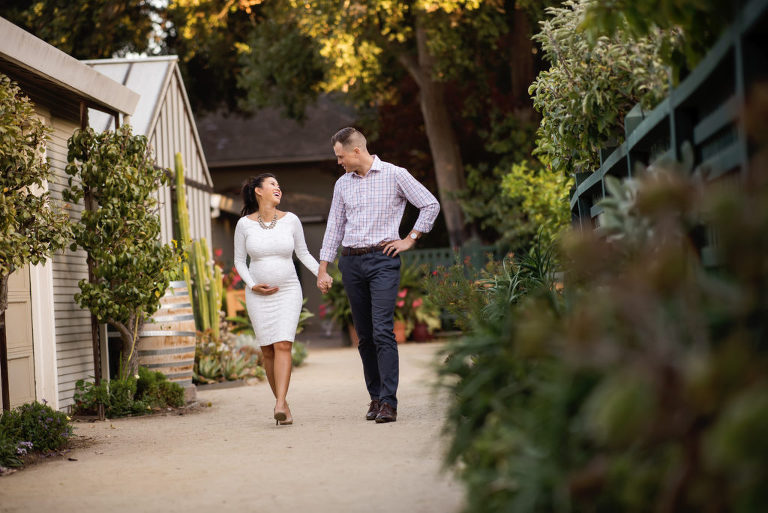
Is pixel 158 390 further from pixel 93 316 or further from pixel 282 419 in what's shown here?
pixel 282 419

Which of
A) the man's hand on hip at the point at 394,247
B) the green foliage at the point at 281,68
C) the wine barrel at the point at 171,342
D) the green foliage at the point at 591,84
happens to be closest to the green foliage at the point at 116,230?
the wine barrel at the point at 171,342

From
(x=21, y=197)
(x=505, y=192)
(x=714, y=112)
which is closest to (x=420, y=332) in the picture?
(x=505, y=192)

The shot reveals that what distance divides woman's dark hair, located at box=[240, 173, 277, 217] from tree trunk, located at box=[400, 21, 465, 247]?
36.0ft

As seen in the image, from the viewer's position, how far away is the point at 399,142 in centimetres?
2086

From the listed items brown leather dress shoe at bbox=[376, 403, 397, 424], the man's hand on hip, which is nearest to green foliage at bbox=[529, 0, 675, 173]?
the man's hand on hip

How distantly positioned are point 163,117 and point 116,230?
4.14 meters

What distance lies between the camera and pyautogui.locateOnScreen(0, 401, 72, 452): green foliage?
18.0 ft

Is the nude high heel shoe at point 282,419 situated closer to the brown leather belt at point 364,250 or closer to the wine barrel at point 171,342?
the brown leather belt at point 364,250

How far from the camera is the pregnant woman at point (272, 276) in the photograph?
6.50m

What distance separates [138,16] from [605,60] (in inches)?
675

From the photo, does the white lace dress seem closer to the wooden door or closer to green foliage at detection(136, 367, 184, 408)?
green foliage at detection(136, 367, 184, 408)

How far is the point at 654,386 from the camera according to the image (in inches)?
65.0

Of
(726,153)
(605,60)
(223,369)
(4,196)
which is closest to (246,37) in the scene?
(223,369)

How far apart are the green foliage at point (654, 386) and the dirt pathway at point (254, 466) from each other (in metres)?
0.56
